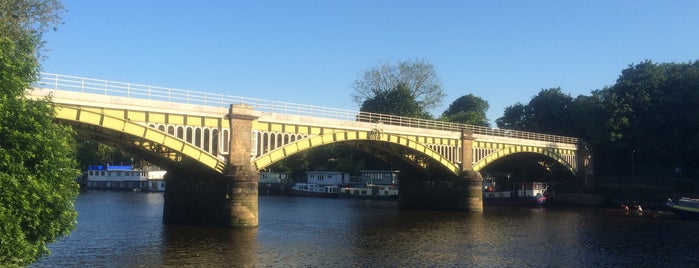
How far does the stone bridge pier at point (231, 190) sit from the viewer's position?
130 feet

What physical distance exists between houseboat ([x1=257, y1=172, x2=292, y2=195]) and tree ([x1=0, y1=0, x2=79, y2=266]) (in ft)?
296

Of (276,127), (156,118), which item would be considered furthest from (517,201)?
(156,118)

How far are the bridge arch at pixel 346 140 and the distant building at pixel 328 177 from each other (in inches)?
1861

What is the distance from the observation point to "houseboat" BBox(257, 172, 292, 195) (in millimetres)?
111500

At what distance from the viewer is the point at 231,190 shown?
39.5m

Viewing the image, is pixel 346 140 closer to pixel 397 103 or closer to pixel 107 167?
pixel 397 103

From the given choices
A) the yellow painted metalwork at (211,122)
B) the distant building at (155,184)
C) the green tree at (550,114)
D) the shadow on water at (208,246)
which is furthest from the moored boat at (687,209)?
the distant building at (155,184)

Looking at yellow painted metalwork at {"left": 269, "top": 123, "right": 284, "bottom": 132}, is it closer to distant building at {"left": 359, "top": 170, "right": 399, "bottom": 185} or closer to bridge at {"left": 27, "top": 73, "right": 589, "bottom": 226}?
bridge at {"left": 27, "top": 73, "right": 589, "bottom": 226}

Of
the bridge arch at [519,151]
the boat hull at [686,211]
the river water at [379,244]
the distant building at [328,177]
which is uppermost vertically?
the bridge arch at [519,151]

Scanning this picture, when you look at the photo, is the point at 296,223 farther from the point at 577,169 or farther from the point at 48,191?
the point at 577,169

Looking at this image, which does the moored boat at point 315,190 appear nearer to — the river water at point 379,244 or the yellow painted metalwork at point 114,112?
the river water at point 379,244

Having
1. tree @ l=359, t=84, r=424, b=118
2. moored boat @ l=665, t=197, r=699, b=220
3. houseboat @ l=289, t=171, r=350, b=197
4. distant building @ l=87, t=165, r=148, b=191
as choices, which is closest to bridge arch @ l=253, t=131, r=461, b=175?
moored boat @ l=665, t=197, r=699, b=220

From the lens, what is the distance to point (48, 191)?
18109mm

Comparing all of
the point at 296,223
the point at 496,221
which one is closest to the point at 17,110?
the point at 296,223
